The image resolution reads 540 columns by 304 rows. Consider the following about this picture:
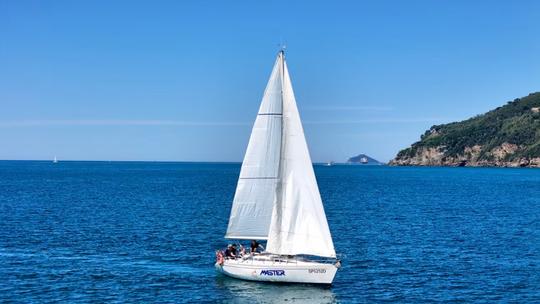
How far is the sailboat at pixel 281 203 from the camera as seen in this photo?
152 feet

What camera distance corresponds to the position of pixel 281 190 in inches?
1844

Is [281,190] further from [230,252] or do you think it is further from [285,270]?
[230,252]

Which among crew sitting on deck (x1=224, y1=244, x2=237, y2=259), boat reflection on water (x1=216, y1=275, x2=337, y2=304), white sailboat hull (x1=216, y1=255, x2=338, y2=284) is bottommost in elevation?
boat reflection on water (x1=216, y1=275, x2=337, y2=304)

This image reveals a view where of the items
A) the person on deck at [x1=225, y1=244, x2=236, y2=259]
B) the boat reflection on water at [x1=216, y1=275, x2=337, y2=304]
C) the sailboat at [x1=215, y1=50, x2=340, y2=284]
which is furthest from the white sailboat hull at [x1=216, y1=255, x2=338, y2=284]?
the person on deck at [x1=225, y1=244, x2=236, y2=259]

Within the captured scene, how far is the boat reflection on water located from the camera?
144ft

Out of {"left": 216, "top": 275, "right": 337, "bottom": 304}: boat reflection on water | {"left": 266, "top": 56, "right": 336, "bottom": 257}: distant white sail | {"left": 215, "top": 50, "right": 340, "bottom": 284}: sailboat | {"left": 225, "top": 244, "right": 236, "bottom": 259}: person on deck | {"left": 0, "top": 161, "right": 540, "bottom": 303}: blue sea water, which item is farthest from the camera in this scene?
{"left": 225, "top": 244, "right": 236, "bottom": 259}: person on deck

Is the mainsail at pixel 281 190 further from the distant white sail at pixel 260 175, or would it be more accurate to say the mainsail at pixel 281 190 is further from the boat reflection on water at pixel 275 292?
the boat reflection on water at pixel 275 292

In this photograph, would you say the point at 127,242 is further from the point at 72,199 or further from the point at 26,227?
the point at 72,199

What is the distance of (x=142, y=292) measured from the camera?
4597 cm

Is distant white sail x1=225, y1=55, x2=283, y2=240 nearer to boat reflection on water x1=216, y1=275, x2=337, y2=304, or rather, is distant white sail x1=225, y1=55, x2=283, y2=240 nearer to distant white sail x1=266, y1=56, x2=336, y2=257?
distant white sail x1=266, y1=56, x2=336, y2=257

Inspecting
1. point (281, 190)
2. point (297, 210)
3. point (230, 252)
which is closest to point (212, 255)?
point (230, 252)

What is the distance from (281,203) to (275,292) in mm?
6305

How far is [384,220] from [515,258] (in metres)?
32.5

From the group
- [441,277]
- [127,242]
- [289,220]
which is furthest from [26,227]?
[441,277]
